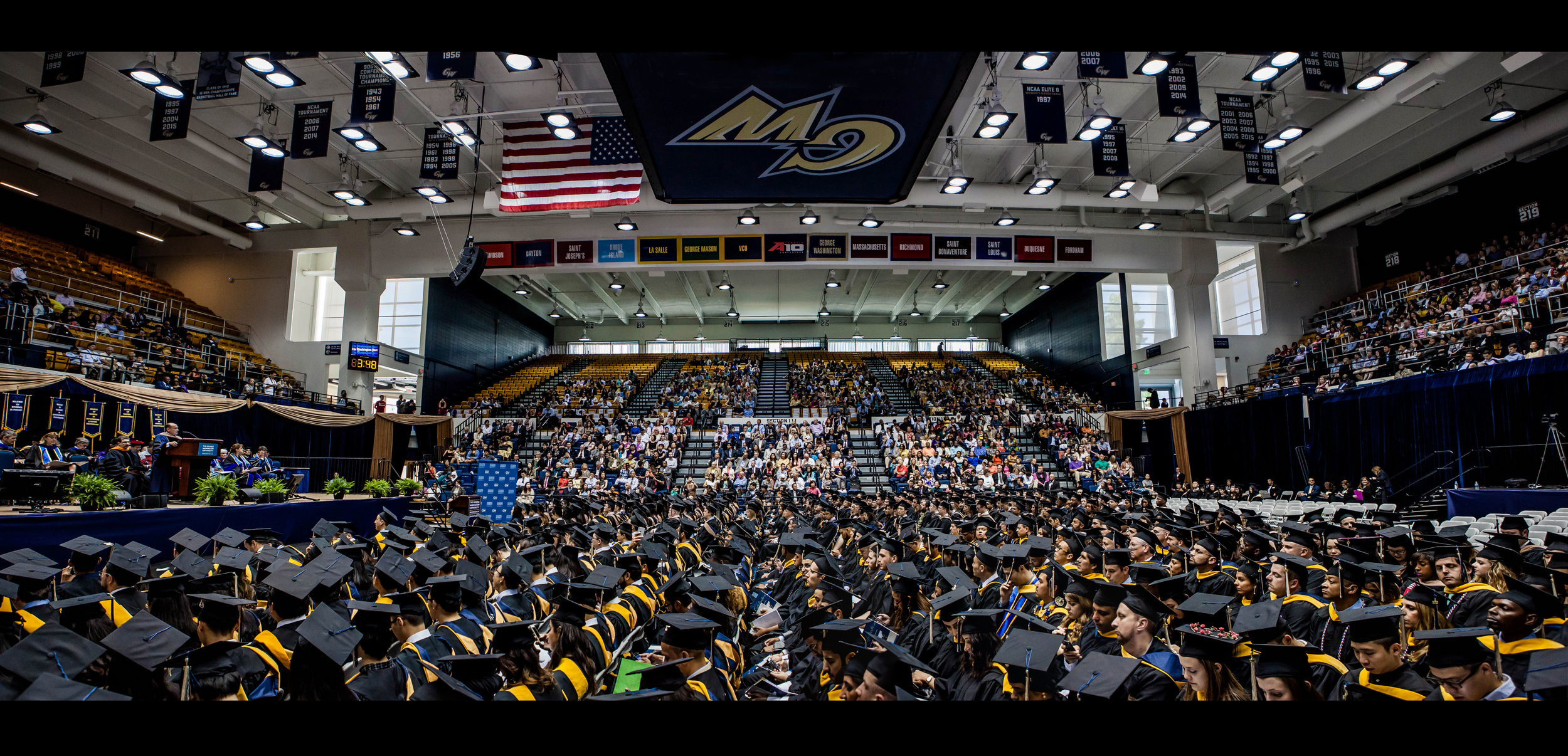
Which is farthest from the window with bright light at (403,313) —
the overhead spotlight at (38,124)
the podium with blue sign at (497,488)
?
the overhead spotlight at (38,124)

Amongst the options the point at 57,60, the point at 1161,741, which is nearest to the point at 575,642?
the point at 1161,741

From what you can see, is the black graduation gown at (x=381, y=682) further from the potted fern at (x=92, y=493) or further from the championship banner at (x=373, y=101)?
the championship banner at (x=373, y=101)

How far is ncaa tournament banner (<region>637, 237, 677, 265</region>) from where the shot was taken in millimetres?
20391

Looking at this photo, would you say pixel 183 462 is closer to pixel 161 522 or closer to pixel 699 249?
pixel 161 522

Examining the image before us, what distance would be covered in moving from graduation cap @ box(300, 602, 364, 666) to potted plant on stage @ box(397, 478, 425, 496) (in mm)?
13875

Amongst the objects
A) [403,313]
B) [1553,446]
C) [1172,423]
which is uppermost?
[403,313]

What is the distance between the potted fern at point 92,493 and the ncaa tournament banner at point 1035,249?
761 inches

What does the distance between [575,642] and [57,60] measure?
12880 millimetres

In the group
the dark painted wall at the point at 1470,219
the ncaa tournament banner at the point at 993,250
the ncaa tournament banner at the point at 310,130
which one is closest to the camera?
the ncaa tournament banner at the point at 310,130

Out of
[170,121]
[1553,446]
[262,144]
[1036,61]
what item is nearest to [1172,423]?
[1553,446]

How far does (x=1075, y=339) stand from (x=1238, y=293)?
22.0 feet

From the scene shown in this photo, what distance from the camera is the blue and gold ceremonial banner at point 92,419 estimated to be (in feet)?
46.0

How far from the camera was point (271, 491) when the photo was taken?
11.5 meters

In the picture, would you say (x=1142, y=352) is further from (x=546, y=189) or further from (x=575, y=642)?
(x=575, y=642)
